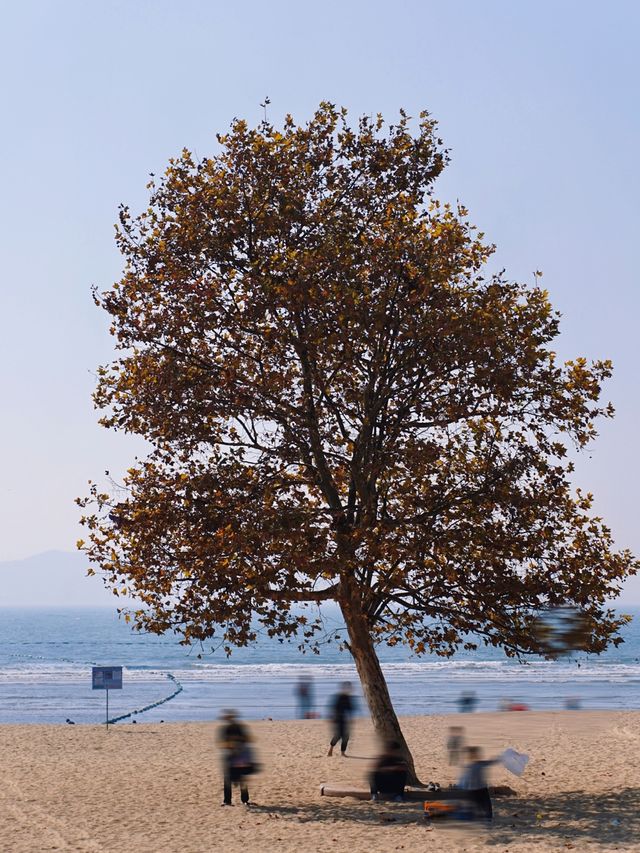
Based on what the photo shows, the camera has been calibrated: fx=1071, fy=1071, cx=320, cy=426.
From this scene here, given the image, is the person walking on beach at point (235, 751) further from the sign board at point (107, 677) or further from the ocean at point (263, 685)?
the ocean at point (263, 685)

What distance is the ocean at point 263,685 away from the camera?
2126 inches

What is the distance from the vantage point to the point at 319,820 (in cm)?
1806

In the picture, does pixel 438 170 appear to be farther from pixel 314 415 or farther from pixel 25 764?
pixel 25 764

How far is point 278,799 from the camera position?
67.9 feet

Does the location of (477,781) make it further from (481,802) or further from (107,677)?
(107,677)

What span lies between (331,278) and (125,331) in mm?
4430

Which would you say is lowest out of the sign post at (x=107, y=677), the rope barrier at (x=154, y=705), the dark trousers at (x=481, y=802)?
the rope barrier at (x=154, y=705)

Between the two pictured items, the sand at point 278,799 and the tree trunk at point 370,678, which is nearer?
the sand at point 278,799

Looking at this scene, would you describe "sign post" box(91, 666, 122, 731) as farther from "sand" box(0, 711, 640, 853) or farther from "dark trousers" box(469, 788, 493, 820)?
"dark trousers" box(469, 788, 493, 820)

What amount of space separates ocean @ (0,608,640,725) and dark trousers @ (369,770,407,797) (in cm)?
2225

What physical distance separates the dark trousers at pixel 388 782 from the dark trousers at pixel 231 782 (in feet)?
7.76

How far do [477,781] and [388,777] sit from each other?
325 centimetres

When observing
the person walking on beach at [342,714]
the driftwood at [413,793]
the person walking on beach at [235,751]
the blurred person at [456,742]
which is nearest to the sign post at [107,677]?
the person walking on beach at [342,714]

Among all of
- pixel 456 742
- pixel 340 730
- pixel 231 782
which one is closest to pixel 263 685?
pixel 340 730
